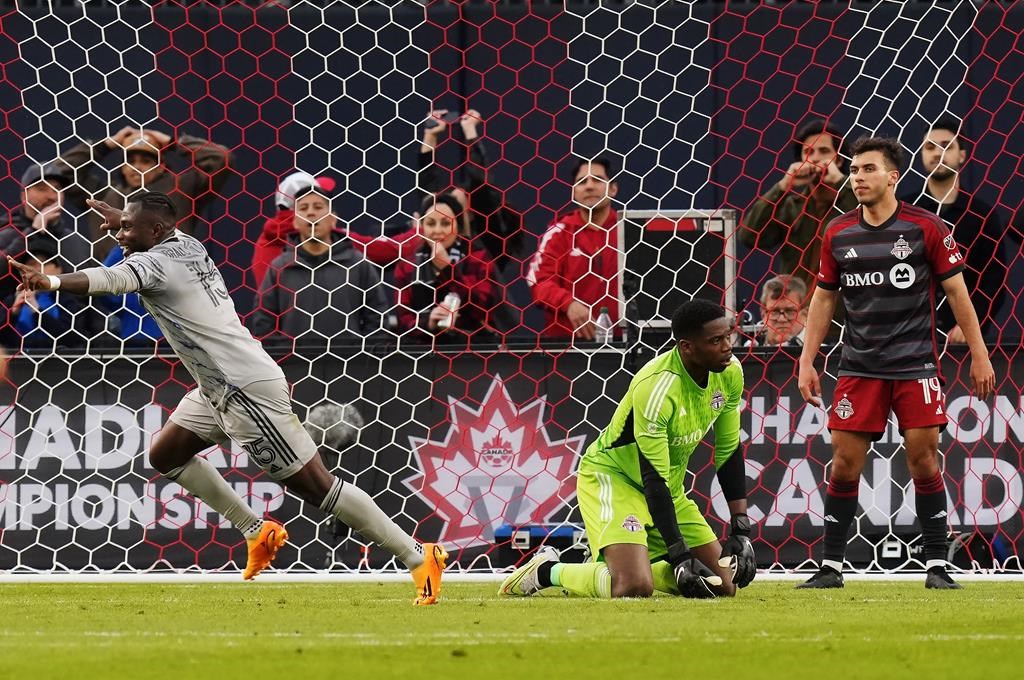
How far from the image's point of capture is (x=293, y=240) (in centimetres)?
937

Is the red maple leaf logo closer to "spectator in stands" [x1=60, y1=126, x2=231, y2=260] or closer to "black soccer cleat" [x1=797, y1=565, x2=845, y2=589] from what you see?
A: "black soccer cleat" [x1=797, y1=565, x2=845, y2=589]

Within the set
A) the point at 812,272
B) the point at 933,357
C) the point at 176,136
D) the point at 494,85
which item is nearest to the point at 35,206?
the point at 176,136

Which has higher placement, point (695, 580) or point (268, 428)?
point (268, 428)

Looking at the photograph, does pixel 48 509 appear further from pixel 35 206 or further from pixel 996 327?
pixel 996 327

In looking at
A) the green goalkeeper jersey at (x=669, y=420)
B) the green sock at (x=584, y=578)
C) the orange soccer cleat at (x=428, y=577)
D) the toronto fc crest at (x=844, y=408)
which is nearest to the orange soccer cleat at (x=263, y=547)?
the orange soccer cleat at (x=428, y=577)

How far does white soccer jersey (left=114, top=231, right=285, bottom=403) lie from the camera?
6273 mm

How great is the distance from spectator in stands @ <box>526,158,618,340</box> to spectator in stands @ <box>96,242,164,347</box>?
2.33 metres

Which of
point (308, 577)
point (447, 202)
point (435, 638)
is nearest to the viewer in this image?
point (435, 638)

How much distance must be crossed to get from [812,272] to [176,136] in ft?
14.9

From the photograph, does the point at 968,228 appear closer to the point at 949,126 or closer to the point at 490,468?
the point at 949,126

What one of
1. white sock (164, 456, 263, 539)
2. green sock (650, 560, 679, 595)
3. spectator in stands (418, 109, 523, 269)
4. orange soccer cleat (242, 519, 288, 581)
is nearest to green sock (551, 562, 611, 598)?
green sock (650, 560, 679, 595)

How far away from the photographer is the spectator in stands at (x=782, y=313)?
865 cm

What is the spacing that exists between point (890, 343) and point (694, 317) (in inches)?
48.8

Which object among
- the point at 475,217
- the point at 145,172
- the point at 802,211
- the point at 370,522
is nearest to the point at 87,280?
the point at 370,522
